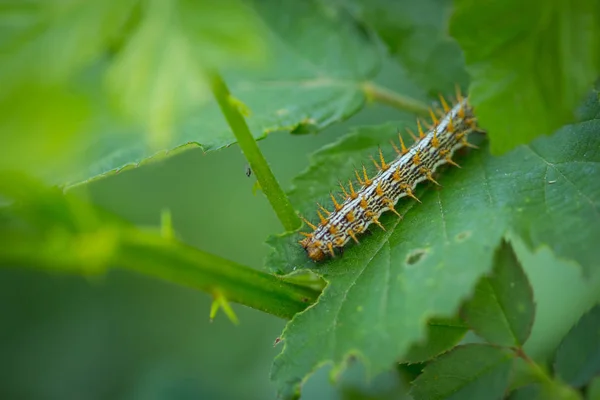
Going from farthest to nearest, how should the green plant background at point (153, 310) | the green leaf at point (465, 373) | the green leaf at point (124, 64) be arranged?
the green plant background at point (153, 310) → the green leaf at point (465, 373) → the green leaf at point (124, 64)

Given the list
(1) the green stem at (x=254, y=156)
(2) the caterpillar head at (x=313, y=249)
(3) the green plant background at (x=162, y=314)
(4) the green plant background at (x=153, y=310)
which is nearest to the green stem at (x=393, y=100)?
(2) the caterpillar head at (x=313, y=249)

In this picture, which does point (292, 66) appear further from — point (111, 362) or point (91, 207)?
point (111, 362)

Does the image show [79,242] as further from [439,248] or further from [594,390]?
[594,390]

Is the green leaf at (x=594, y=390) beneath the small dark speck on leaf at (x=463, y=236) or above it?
beneath

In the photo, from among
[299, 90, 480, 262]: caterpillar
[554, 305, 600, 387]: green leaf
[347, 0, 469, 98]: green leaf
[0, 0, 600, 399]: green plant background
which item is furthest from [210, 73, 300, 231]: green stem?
[0, 0, 600, 399]: green plant background

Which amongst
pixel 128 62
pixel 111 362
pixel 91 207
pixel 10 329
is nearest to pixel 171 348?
pixel 111 362

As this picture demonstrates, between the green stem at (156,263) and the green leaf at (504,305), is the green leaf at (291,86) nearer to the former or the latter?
the green stem at (156,263)

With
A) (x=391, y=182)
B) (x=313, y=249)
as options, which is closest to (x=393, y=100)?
(x=391, y=182)

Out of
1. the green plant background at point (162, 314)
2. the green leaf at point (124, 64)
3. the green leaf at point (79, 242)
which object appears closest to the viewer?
the green leaf at point (124, 64)
